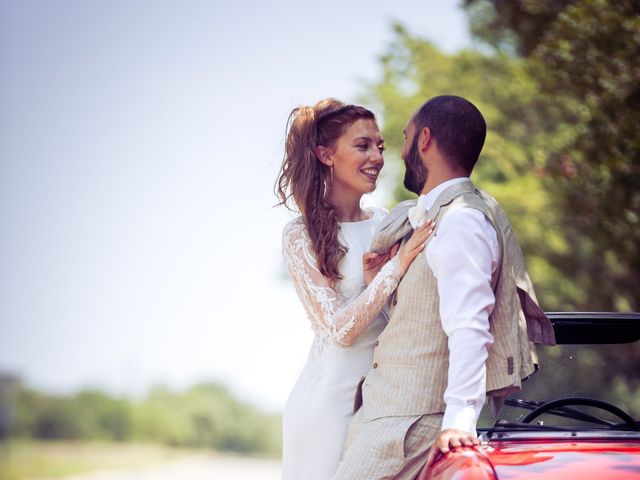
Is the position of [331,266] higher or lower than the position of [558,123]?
lower

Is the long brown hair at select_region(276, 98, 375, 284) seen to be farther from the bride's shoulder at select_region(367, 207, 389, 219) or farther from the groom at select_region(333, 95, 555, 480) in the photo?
the groom at select_region(333, 95, 555, 480)

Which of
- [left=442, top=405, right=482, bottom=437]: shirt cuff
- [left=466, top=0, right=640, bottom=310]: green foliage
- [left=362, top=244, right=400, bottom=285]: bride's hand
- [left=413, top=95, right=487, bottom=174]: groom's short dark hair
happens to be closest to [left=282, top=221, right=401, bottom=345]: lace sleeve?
[left=362, top=244, right=400, bottom=285]: bride's hand

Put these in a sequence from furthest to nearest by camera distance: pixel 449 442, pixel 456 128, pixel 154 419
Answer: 1. pixel 154 419
2. pixel 456 128
3. pixel 449 442

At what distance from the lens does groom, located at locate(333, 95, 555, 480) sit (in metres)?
3.56

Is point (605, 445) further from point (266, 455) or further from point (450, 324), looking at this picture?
point (266, 455)

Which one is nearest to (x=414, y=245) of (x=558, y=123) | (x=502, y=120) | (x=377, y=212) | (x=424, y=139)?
(x=424, y=139)

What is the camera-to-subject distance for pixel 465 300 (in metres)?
3.58

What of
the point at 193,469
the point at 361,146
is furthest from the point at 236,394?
the point at 361,146

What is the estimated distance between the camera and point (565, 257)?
19.5m

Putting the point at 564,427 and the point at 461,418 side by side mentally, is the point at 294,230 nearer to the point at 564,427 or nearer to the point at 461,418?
the point at 564,427

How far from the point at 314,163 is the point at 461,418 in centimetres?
181

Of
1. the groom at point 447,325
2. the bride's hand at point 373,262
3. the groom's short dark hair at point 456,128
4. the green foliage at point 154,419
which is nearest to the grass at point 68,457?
the green foliage at point 154,419

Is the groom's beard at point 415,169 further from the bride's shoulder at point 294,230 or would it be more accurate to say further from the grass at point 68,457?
the grass at point 68,457

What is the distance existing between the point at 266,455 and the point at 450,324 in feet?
98.0
